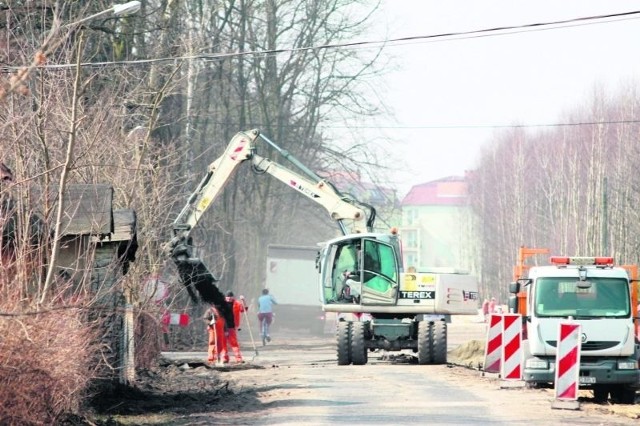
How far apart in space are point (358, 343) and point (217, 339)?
433cm

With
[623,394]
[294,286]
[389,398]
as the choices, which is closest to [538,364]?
[623,394]

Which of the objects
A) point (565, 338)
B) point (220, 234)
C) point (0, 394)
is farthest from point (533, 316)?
point (220, 234)

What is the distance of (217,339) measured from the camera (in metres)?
32.9

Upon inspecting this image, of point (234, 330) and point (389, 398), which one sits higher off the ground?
point (234, 330)

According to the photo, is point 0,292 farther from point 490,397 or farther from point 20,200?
point 490,397

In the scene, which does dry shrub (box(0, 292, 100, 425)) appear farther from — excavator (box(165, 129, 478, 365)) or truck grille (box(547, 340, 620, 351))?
excavator (box(165, 129, 478, 365))

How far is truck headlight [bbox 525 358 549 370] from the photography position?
866 inches

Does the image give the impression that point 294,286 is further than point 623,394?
Yes

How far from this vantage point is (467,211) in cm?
14338

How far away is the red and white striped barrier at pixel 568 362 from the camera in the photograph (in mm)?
20125

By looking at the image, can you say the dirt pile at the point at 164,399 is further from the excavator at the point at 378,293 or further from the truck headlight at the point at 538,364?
the excavator at the point at 378,293

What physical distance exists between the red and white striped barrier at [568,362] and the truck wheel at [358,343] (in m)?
10.1

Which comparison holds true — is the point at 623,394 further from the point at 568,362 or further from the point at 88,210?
the point at 88,210

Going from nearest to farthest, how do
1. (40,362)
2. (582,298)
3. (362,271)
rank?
(40,362), (582,298), (362,271)
